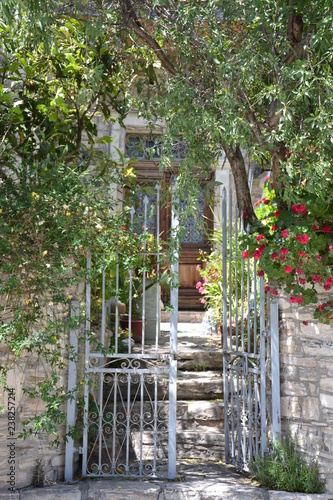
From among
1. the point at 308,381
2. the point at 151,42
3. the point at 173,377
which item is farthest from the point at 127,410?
the point at 151,42

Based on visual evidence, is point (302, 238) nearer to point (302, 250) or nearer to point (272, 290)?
point (302, 250)

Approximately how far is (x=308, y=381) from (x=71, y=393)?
1.71 m

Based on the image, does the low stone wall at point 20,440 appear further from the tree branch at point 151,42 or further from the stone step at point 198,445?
the tree branch at point 151,42

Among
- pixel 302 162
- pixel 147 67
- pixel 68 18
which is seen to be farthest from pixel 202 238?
pixel 302 162

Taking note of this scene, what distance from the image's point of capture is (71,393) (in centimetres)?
445

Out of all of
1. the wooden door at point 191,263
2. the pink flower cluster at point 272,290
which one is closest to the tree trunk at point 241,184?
the pink flower cluster at point 272,290

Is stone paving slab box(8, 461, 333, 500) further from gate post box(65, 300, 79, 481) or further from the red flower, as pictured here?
the red flower

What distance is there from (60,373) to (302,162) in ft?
7.51

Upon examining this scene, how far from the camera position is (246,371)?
4.70m

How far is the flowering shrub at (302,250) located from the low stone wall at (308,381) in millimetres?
169

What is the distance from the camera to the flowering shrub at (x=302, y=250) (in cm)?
409

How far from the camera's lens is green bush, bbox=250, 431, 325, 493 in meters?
4.14

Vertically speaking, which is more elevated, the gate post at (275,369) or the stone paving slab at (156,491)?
the gate post at (275,369)

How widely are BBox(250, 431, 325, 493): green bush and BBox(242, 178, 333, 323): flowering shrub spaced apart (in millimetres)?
958
